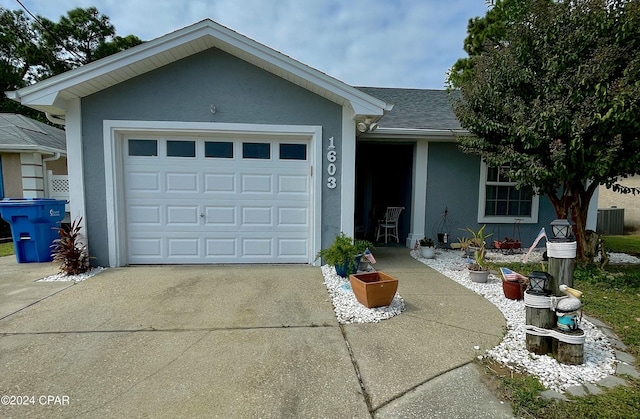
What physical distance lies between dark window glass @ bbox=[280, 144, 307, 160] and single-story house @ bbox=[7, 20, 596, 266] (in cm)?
2

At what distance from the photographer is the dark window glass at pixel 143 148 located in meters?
5.43

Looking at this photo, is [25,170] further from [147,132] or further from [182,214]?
[182,214]

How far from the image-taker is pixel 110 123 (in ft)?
17.0

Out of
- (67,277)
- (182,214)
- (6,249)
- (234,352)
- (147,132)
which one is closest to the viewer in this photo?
(234,352)

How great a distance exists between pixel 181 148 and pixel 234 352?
4.00m

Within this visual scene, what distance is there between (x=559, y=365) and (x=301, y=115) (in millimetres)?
4710

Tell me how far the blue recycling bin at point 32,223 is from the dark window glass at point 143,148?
184cm

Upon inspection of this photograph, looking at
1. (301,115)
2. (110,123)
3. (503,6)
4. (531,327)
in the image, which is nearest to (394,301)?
(531,327)

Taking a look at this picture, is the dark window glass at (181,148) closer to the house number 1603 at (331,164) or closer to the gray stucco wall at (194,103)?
the gray stucco wall at (194,103)

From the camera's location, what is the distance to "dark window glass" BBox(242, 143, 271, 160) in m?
5.57

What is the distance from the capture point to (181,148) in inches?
216

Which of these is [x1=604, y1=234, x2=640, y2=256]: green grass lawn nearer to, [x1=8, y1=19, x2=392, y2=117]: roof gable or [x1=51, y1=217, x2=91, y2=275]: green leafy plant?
[x1=8, y1=19, x2=392, y2=117]: roof gable

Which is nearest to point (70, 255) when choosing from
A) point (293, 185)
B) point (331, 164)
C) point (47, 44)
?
point (293, 185)

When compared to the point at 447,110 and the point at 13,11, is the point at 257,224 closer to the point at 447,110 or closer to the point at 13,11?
the point at 447,110
